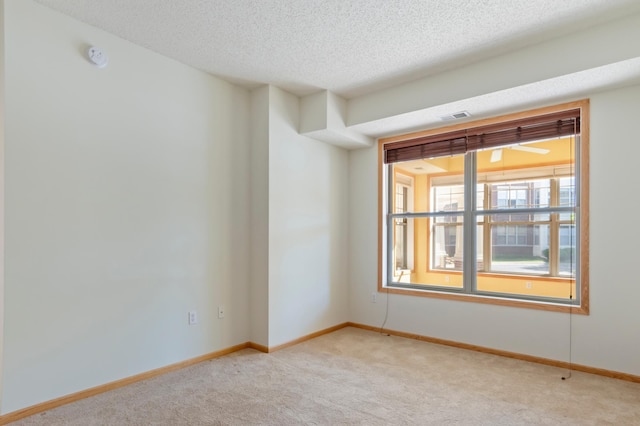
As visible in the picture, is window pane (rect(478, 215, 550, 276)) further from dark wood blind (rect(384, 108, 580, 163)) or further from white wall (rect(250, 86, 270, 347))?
white wall (rect(250, 86, 270, 347))

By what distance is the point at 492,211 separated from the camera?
381cm

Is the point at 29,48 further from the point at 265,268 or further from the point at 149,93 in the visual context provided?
the point at 265,268

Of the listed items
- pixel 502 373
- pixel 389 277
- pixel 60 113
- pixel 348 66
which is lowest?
pixel 502 373

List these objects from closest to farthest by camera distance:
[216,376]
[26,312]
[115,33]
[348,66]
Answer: [26,312]
[115,33]
[216,376]
[348,66]

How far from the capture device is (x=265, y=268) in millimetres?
3654

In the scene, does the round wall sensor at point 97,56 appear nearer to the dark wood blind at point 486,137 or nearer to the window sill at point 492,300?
the dark wood blind at point 486,137

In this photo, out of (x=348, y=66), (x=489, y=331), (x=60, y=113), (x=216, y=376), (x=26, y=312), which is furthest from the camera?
(x=489, y=331)

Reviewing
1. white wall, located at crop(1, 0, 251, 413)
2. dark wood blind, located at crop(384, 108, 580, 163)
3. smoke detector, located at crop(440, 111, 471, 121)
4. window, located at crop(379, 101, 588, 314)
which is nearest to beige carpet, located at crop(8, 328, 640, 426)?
white wall, located at crop(1, 0, 251, 413)

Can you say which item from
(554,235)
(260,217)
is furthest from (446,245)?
(260,217)

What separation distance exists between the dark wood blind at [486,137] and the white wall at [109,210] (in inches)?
76.5

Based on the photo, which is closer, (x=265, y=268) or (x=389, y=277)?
(x=265, y=268)

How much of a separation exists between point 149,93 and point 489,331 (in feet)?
12.3

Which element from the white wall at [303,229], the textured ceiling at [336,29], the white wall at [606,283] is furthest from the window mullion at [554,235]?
the white wall at [303,229]

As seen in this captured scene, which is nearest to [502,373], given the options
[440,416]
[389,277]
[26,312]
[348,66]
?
[440,416]
